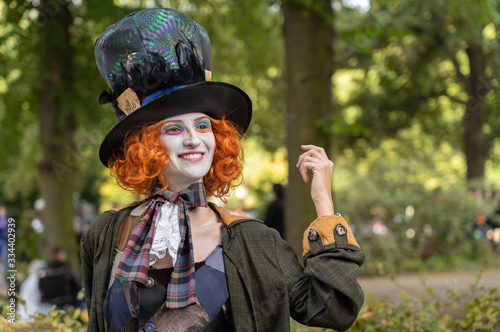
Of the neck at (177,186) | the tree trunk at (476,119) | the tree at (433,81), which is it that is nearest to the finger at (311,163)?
the neck at (177,186)

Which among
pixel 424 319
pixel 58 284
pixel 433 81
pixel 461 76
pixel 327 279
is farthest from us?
pixel 433 81

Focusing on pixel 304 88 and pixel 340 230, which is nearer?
pixel 340 230

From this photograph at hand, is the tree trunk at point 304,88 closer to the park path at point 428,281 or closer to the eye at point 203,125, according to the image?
the eye at point 203,125

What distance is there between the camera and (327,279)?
1883 mm

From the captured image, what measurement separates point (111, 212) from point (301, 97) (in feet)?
10.7

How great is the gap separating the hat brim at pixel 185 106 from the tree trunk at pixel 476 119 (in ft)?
35.5

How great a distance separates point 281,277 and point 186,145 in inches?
23.5

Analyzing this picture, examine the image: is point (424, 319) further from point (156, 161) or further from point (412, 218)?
point (412, 218)

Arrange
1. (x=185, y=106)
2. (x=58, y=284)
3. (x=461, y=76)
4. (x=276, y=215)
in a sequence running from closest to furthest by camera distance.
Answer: (x=185, y=106) < (x=58, y=284) < (x=276, y=215) < (x=461, y=76)

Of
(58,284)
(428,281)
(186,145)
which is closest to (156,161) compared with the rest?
(186,145)

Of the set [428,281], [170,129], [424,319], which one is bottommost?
[428,281]

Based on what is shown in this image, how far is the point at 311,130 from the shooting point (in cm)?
521

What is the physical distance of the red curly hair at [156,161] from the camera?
2123 millimetres

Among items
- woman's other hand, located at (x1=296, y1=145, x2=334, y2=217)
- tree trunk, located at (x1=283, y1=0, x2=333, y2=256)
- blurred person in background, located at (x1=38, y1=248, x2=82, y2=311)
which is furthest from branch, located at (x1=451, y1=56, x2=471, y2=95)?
woman's other hand, located at (x1=296, y1=145, x2=334, y2=217)
